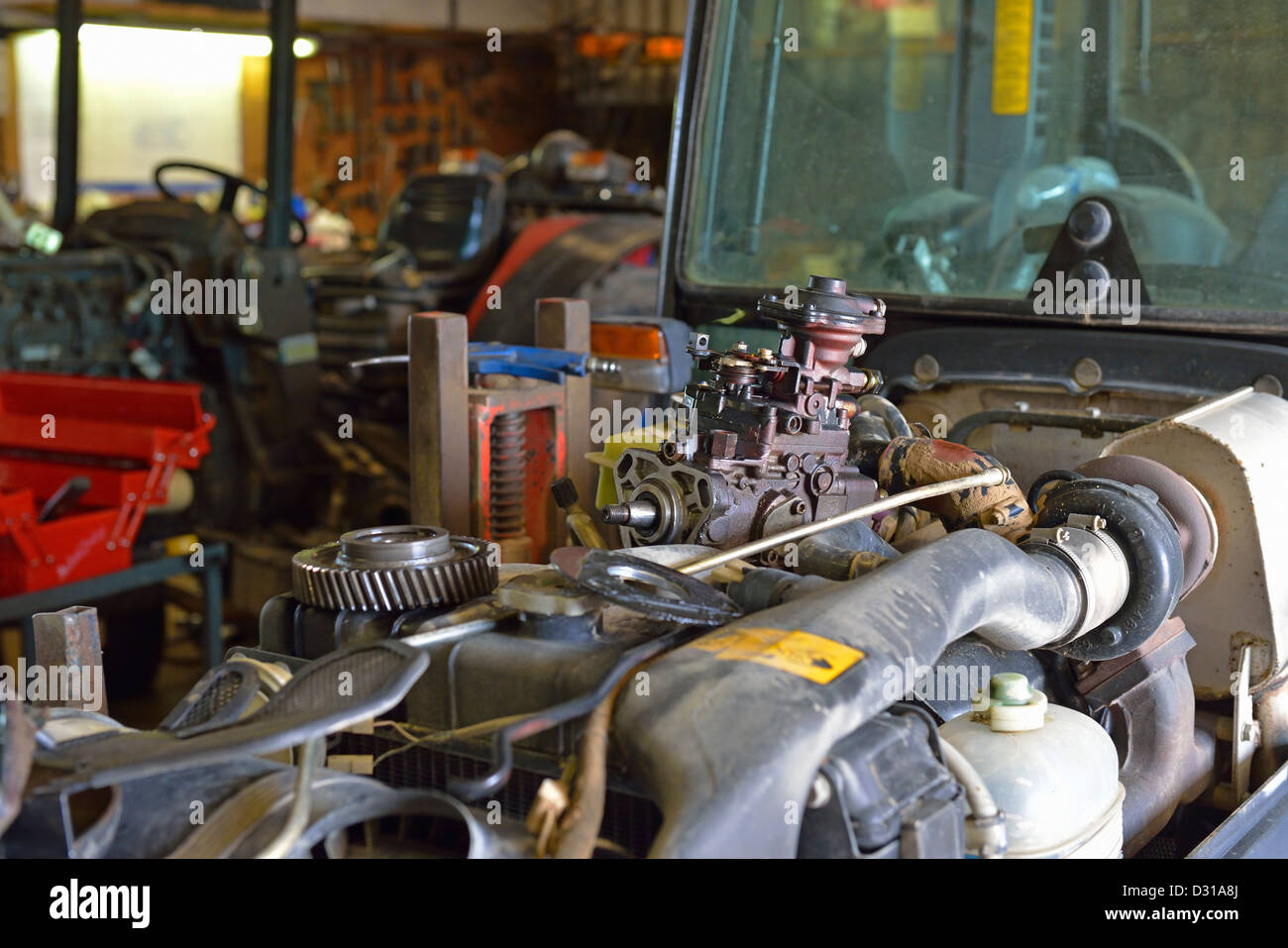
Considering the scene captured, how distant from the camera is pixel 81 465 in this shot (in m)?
3.84

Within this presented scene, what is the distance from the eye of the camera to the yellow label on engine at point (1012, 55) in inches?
90.5

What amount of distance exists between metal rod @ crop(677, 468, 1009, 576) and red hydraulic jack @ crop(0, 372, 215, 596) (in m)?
2.52

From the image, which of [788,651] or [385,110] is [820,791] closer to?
[788,651]

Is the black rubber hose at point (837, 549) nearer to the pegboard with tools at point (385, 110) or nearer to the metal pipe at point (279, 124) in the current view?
the metal pipe at point (279, 124)

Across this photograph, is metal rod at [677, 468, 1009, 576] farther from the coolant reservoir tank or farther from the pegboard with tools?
the pegboard with tools

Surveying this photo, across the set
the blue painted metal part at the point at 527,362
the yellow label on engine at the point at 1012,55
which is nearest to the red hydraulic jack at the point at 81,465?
the blue painted metal part at the point at 527,362

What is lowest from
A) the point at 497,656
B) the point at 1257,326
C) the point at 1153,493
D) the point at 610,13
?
the point at 497,656

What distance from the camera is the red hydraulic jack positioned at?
135 inches

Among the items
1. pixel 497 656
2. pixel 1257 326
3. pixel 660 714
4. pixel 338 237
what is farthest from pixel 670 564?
pixel 338 237

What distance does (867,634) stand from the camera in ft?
4.00

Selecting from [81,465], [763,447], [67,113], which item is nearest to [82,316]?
[67,113]
